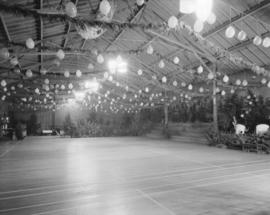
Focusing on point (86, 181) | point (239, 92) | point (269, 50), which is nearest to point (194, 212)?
point (86, 181)

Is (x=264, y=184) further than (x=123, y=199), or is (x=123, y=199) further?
(x=264, y=184)

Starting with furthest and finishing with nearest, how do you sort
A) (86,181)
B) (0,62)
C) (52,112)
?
(52,112) < (0,62) < (86,181)

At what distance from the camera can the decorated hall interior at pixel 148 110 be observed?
11.3 feet

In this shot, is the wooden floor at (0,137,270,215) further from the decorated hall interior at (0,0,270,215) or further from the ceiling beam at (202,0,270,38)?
the ceiling beam at (202,0,270,38)

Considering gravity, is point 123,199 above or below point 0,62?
below

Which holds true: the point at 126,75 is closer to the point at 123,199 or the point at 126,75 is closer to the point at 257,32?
the point at 257,32

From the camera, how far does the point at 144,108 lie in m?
18.3

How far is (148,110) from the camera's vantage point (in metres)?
18.3

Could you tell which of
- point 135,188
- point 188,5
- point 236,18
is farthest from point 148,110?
point 188,5

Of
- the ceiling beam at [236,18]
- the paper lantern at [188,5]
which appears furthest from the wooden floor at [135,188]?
the ceiling beam at [236,18]

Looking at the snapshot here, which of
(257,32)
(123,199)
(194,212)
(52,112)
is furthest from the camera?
(52,112)

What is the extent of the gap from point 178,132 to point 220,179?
9.13 metres

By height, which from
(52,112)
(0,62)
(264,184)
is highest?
(0,62)

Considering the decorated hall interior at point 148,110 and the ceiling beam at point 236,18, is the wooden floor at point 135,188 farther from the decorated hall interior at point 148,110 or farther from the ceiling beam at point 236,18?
the ceiling beam at point 236,18
